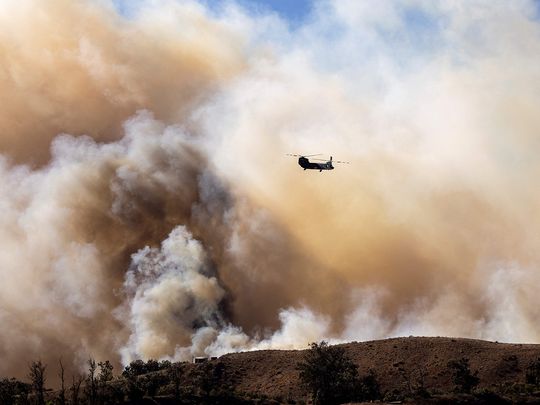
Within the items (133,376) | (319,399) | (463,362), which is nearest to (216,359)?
(133,376)

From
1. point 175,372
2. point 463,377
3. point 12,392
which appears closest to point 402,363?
point 463,377

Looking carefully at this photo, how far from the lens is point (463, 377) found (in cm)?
8138

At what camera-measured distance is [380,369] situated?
9012cm

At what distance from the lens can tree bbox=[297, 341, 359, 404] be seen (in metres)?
75.9

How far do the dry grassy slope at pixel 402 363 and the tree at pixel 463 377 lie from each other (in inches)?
36.2

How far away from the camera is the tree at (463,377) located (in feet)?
262

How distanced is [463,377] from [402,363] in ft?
37.2

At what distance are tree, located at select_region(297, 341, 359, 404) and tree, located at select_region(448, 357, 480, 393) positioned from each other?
12.6 m

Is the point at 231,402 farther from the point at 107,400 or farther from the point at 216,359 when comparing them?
the point at 216,359

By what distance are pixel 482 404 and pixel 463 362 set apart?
19237mm

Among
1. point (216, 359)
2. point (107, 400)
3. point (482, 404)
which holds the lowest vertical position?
point (482, 404)

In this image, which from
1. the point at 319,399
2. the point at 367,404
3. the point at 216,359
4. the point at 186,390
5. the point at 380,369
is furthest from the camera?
the point at 216,359

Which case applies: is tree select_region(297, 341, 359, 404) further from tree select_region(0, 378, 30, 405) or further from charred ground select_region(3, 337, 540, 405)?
tree select_region(0, 378, 30, 405)

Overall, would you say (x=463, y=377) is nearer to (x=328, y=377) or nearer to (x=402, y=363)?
(x=402, y=363)
